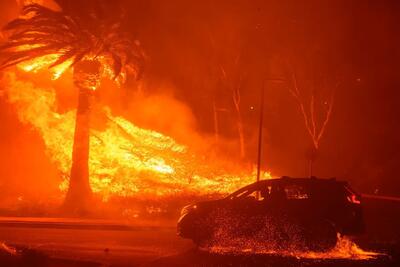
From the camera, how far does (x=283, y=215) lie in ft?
44.7

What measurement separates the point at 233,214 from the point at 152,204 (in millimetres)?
12862

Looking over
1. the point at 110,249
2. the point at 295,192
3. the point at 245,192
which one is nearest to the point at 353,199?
the point at 295,192

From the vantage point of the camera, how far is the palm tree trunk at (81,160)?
2438cm

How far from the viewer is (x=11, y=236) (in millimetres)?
16078

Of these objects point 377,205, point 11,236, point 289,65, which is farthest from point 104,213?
point 289,65

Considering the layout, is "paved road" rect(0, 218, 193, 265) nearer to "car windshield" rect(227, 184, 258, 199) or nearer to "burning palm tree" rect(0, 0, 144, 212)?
"car windshield" rect(227, 184, 258, 199)

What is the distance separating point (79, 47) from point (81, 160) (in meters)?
4.55

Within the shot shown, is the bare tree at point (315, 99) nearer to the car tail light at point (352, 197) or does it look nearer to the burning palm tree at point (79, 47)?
the burning palm tree at point (79, 47)

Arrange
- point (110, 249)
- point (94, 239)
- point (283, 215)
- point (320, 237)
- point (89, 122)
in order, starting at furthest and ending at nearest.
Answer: point (89, 122)
point (94, 239)
point (110, 249)
point (283, 215)
point (320, 237)

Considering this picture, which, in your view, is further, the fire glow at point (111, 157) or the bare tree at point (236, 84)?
the bare tree at point (236, 84)

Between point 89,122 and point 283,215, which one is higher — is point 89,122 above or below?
above

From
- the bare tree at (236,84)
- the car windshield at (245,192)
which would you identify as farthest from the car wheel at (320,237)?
the bare tree at (236,84)

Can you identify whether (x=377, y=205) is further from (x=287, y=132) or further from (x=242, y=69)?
(x=287, y=132)

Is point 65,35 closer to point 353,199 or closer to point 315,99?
point 353,199
